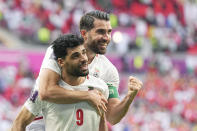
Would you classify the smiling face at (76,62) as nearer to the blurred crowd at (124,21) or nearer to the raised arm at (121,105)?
the raised arm at (121,105)

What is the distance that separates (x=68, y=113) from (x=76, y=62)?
39cm

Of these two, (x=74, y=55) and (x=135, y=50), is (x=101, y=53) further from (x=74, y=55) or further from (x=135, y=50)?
(x=135, y=50)

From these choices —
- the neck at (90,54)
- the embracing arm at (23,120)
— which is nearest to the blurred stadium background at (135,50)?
the neck at (90,54)

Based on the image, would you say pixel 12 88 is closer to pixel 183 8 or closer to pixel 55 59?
pixel 55 59

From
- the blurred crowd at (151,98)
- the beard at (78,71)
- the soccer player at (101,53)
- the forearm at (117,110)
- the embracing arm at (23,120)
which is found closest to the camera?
the beard at (78,71)

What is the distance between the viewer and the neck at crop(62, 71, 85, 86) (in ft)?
13.7

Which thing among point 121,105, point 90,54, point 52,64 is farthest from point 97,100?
point 90,54

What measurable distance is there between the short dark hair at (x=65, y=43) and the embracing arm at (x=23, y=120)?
0.50 metres

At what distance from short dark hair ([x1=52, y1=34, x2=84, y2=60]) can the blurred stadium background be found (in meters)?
7.86

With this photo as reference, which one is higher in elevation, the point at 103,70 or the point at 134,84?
the point at 103,70

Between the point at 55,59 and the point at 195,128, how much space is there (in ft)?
41.8

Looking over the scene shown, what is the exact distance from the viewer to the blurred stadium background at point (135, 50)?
45.0 ft

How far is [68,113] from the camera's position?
13.6 feet

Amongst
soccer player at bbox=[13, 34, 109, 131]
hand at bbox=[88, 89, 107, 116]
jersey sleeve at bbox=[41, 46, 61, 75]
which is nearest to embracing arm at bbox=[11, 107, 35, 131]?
soccer player at bbox=[13, 34, 109, 131]
